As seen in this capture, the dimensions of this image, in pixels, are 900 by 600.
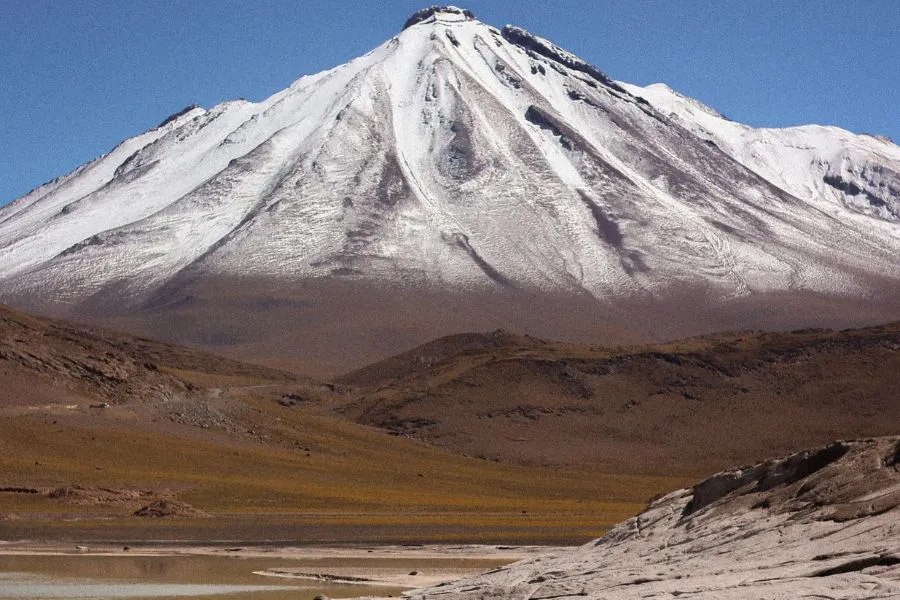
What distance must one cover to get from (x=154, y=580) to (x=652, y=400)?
63.9 meters

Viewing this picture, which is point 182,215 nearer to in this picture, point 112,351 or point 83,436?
point 112,351

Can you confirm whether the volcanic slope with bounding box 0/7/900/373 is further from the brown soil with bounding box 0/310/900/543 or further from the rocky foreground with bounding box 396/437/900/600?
the rocky foreground with bounding box 396/437/900/600

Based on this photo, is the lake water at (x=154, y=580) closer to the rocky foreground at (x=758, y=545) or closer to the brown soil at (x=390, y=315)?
the rocky foreground at (x=758, y=545)

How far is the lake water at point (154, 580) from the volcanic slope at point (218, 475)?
5369 millimetres

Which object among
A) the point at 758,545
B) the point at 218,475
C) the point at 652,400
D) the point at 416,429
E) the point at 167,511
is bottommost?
the point at 758,545

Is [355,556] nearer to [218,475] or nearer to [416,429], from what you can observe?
[218,475]

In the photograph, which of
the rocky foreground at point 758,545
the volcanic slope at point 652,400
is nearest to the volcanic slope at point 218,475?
the volcanic slope at point 652,400

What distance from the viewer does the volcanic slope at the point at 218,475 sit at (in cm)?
3919

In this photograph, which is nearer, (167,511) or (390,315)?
(167,511)

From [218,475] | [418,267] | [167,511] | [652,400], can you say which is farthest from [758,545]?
[418,267]

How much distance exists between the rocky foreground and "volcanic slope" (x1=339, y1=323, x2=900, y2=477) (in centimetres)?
5494

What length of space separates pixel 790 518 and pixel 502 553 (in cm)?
1536

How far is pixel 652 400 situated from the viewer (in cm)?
8762

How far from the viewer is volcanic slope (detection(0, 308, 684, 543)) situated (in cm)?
3919
